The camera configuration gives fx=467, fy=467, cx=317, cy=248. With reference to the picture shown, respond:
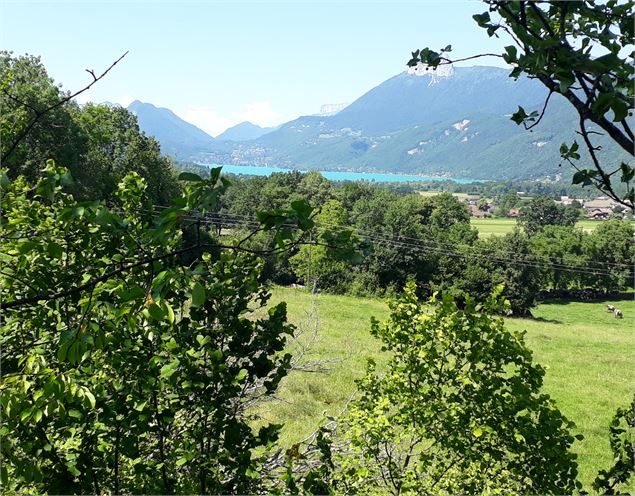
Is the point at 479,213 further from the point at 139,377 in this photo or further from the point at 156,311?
the point at 156,311

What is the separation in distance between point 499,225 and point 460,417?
100106 millimetres

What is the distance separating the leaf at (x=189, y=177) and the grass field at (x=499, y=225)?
81.8m

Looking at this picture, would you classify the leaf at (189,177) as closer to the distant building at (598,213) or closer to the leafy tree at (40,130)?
the leafy tree at (40,130)

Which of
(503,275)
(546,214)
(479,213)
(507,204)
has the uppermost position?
(507,204)

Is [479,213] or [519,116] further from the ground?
[479,213]

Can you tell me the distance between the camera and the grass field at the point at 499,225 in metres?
83.1

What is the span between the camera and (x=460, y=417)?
3883 mm

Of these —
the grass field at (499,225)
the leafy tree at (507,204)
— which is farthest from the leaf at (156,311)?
the leafy tree at (507,204)

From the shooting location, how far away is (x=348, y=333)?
23922 mm

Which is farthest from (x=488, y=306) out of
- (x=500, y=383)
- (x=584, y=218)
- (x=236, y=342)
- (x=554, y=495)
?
(x=584, y=218)

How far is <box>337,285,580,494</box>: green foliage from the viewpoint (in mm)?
3586

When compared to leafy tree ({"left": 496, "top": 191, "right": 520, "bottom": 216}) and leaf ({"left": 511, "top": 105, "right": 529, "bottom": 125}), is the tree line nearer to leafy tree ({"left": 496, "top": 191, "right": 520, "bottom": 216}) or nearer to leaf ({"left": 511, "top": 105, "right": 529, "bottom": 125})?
leaf ({"left": 511, "top": 105, "right": 529, "bottom": 125})

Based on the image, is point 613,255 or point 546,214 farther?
point 546,214

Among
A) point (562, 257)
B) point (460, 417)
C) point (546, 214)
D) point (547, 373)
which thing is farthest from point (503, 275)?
point (546, 214)
